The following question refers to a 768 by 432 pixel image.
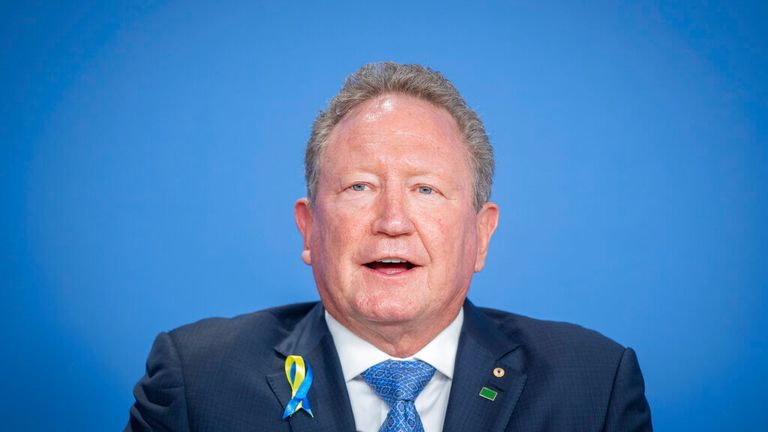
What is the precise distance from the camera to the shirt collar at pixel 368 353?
284 centimetres

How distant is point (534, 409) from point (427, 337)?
44 centimetres

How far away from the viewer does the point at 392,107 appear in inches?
115

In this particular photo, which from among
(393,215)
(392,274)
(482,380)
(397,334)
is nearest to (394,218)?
(393,215)

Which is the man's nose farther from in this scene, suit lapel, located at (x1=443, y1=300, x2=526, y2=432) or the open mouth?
suit lapel, located at (x1=443, y1=300, x2=526, y2=432)

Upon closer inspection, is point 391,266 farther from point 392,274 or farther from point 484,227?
point 484,227

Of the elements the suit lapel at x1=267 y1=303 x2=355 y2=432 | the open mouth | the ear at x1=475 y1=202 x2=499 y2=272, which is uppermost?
the ear at x1=475 y1=202 x2=499 y2=272

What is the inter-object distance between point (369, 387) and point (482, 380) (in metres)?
0.39

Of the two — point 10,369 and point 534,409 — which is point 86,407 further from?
point 534,409

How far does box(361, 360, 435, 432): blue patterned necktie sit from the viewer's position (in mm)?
2664

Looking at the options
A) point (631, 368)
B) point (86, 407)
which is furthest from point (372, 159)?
point (86, 407)

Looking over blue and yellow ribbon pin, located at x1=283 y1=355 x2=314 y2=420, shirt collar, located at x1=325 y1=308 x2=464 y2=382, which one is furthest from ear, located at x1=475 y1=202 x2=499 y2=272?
blue and yellow ribbon pin, located at x1=283 y1=355 x2=314 y2=420

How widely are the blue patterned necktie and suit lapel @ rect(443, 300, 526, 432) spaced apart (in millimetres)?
111

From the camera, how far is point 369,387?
283 cm

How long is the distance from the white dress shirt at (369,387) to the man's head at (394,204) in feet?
0.17
